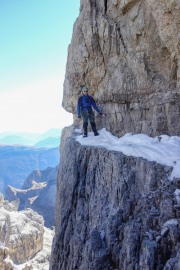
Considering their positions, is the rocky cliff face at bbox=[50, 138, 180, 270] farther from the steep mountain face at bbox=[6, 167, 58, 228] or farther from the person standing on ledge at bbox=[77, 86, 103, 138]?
the steep mountain face at bbox=[6, 167, 58, 228]

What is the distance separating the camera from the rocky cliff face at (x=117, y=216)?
24.8 ft

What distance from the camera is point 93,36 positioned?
20359 mm

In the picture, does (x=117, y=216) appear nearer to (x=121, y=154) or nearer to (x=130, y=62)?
(x=121, y=154)

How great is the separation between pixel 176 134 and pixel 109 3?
10907mm

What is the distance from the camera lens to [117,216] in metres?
9.49

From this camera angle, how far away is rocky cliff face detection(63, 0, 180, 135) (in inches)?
544

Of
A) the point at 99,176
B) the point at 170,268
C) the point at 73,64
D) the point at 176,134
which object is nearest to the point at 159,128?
the point at 176,134

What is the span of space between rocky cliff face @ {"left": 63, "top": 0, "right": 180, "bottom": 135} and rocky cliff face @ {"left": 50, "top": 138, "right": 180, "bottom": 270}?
3.39 meters

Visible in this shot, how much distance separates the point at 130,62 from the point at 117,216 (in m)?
10.5

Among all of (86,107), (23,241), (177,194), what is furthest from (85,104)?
(23,241)

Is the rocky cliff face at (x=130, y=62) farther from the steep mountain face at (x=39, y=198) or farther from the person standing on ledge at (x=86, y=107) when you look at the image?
the steep mountain face at (x=39, y=198)

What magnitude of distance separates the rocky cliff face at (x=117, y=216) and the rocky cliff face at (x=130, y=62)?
11.1 feet

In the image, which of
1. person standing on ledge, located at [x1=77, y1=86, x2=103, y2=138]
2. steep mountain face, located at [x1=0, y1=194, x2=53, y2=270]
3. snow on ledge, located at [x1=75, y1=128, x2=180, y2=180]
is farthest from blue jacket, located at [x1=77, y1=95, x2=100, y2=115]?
steep mountain face, located at [x1=0, y1=194, x2=53, y2=270]

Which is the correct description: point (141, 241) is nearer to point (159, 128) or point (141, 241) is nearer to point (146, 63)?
point (159, 128)
